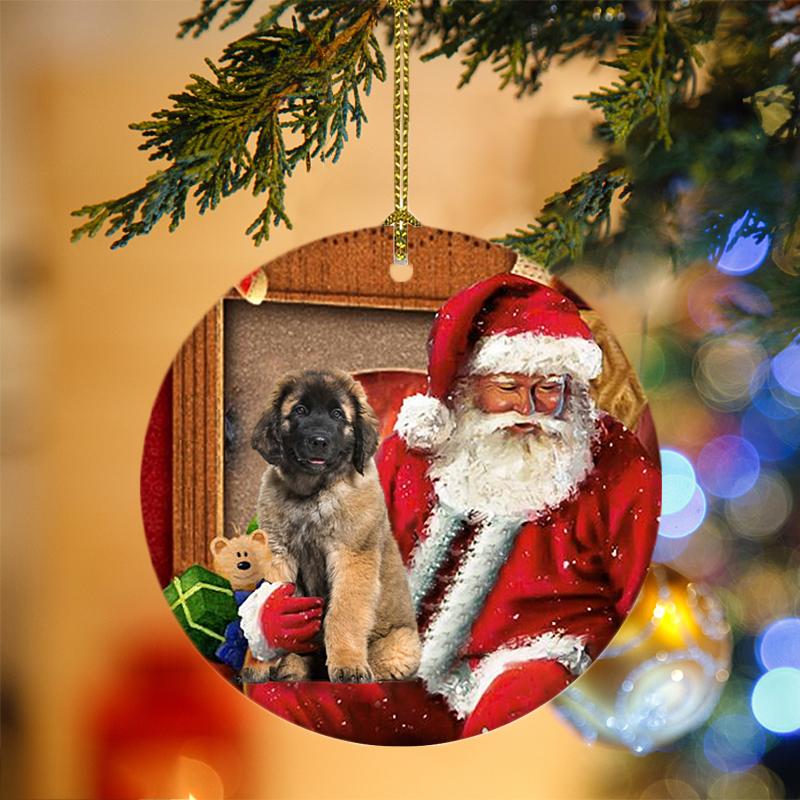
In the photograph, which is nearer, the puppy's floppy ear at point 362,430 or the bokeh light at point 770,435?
the puppy's floppy ear at point 362,430

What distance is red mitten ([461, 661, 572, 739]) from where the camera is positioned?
0.91 meters

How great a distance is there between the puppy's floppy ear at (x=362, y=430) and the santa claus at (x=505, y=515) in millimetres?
15

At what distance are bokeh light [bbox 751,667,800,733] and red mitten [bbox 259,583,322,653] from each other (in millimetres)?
509

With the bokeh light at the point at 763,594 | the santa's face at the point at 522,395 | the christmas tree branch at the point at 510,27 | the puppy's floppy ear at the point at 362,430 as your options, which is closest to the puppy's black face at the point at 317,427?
the puppy's floppy ear at the point at 362,430

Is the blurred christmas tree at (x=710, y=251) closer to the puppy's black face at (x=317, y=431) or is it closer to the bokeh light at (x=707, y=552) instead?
the bokeh light at (x=707, y=552)

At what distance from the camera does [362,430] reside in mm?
888

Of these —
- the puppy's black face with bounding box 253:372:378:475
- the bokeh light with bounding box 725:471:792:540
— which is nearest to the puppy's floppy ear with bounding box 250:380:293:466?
the puppy's black face with bounding box 253:372:378:475

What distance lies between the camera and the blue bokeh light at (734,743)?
108cm

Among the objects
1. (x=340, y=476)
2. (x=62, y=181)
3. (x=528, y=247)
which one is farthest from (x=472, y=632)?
(x=62, y=181)

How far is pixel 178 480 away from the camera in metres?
0.91

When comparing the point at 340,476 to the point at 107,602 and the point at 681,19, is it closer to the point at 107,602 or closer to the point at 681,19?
the point at 107,602

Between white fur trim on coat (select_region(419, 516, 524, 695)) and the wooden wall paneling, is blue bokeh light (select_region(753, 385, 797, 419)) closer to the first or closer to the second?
white fur trim on coat (select_region(419, 516, 524, 695))

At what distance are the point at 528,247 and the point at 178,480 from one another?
1.39ft

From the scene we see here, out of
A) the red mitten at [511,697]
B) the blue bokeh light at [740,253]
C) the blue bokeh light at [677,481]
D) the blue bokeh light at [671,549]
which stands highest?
the blue bokeh light at [740,253]
